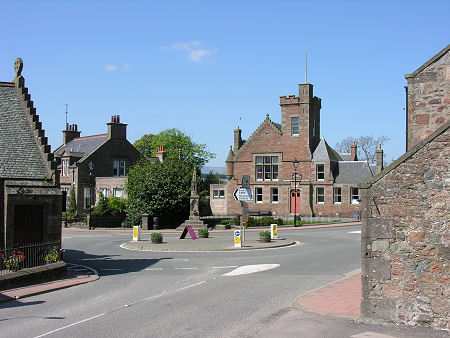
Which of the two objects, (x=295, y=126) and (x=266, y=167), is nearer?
(x=295, y=126)

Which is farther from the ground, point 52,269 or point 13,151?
point 13,151

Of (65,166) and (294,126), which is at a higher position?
(294,126)

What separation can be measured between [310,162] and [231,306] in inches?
1587

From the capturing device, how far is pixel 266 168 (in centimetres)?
5447

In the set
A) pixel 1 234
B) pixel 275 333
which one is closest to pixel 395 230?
pixel 275 333

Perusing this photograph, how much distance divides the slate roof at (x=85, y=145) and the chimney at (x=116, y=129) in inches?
35.7

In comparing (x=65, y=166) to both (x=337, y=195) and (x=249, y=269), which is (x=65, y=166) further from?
(x=249, y=269)

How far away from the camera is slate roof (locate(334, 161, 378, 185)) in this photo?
4947 centimetres

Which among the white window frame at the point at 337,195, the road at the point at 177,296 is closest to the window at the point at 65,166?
the white window frame at the point at 337,195

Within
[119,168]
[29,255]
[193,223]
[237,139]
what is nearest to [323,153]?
[237,139]

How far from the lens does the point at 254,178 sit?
54.8 m

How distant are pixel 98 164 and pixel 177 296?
42.9m

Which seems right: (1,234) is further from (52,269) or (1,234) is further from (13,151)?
(13,151)

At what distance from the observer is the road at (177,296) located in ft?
34.7
